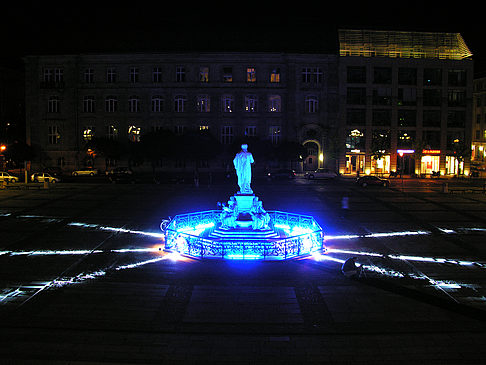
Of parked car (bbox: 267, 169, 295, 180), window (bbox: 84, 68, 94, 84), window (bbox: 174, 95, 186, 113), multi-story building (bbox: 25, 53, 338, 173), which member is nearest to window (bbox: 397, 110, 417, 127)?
multi-story building (bbox: 25, 53, 338, 173)

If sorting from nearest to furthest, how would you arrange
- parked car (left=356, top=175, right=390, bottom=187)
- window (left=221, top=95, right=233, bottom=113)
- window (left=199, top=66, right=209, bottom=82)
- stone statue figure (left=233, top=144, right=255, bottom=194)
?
stone statue figure (left=233, top=144, right=255, bottom=194)
parked car (left=356, top=175, right=390, bottom=187)
window (left=199, top=66, right=209, bottom=82)
window (left=221, top=95, right=233, bottom=113)

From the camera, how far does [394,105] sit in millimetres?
55188

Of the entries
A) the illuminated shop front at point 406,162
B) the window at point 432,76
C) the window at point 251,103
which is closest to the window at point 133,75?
the window at point 251,103

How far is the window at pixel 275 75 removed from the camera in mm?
55125

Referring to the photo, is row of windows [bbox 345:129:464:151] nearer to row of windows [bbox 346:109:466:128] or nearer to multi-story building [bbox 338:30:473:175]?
multi-story building [bbox 338:30:473:175]

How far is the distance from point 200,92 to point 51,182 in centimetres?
2272

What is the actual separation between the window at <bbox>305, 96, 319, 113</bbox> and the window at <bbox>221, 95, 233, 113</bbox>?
32.7 ft

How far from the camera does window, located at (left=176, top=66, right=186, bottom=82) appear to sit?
182 ft

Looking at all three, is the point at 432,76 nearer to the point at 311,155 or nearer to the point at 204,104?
the point at 311,155

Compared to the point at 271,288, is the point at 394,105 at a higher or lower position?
higher

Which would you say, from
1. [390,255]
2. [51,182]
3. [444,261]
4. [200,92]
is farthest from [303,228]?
[200,92]

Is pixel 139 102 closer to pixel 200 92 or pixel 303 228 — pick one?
pixel 200 92

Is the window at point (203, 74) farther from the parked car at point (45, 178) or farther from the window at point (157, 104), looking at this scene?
the parked car at point (45, 178)

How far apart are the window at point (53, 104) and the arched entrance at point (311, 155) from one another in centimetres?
3379
